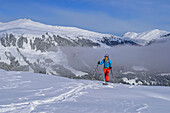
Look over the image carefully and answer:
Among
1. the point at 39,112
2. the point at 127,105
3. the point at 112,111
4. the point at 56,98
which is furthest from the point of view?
the point at 56,98

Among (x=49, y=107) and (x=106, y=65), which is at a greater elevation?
(x=106, y=65)

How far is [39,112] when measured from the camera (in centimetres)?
705

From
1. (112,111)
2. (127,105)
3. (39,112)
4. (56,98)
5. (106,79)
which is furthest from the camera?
(106,79)

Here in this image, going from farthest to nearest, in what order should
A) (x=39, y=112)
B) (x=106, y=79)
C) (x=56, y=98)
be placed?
(x=106, y=79) < (x=56, y=98) < (x=39, y=112)

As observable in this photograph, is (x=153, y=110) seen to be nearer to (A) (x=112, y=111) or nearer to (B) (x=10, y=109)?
(A) (x=112, y=111)

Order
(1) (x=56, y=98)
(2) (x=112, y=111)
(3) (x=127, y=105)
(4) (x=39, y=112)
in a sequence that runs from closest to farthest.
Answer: (4) (x=39, y=112), (2) (x=112, y=111), (3) (x=127, y=105), (1) (x=56, y=98)

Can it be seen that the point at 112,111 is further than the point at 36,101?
No

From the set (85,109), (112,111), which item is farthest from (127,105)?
(85,109)

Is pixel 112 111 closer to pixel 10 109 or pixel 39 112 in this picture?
pixel 39 112

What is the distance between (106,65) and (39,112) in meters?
12.6

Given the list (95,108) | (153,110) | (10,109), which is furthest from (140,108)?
(10,109)

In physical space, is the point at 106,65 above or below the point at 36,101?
above

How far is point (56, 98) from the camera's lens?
32.3ft

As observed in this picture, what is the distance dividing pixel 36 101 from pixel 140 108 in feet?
13.7
